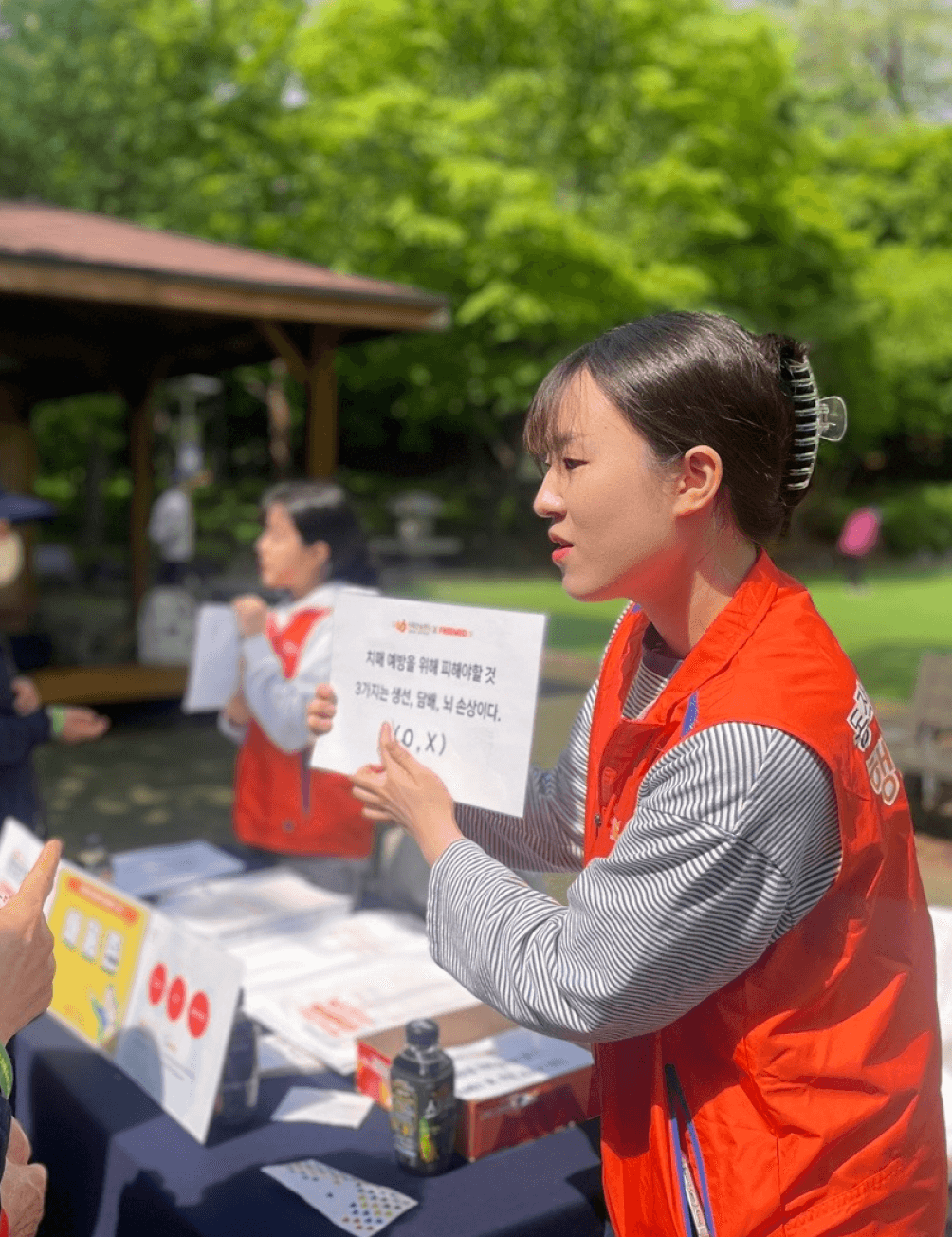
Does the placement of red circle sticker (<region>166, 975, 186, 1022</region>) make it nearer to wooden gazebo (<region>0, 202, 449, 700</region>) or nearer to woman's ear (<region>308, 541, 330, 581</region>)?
woman's ear (<region>308, 541, 330, 581</region>)

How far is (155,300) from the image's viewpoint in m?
7.61

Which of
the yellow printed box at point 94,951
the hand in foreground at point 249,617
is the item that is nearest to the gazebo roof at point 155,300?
the hand in foreground at point 249,617

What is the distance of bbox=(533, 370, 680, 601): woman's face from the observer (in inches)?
45.7

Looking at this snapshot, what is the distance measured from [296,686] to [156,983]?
1.05 m

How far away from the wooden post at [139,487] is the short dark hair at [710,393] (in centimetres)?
1064

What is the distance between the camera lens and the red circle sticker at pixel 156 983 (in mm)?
1912

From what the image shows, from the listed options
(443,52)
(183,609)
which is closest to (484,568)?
(443,52)

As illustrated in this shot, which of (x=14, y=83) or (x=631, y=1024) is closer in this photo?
(x=631, y=1024)

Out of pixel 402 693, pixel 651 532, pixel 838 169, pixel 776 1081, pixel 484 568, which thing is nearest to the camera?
pixel 776 1081

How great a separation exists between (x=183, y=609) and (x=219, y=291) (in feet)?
9.49

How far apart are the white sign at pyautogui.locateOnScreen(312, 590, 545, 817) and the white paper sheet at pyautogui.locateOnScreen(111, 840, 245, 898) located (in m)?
1.35

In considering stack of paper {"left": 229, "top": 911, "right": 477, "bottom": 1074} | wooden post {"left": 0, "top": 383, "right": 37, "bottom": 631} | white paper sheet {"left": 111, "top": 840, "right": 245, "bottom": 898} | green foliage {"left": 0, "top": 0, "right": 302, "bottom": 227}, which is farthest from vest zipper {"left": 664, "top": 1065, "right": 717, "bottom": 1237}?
green foliage {"left": 0, "top": 0, "right": 302, "bottom": 227}

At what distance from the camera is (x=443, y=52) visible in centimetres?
1725

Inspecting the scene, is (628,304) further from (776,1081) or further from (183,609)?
(776,1081)
